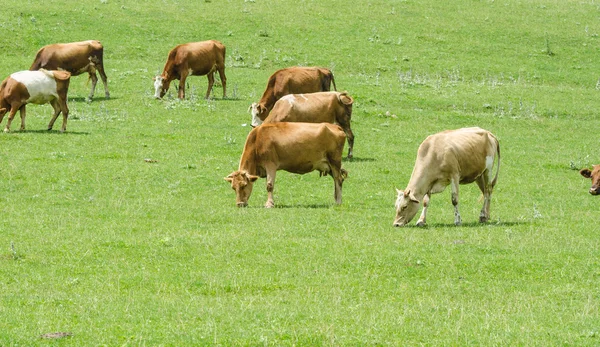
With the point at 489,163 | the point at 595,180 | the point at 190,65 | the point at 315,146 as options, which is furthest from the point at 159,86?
the point at 489,163

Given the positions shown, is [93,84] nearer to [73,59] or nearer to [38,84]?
[73,59]

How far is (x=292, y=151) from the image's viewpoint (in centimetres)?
2202

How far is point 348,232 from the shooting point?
18.6 metres

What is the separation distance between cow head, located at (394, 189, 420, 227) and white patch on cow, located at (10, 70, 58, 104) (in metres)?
14.2

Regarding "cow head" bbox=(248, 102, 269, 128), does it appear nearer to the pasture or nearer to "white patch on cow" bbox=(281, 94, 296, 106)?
the pasture

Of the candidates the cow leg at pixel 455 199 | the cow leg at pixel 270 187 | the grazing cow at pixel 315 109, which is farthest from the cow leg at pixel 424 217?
the grazing cow at pixel 315 109

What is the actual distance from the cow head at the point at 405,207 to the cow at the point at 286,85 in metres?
12.0

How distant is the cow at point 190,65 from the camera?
37156mm

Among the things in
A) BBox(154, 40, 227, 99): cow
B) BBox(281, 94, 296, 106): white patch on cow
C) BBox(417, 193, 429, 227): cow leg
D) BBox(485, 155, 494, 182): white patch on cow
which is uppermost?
BBox(485, 155, 494, 182): white patch on cow

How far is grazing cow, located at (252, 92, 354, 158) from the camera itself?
27.1 meters

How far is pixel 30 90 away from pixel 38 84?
329mm

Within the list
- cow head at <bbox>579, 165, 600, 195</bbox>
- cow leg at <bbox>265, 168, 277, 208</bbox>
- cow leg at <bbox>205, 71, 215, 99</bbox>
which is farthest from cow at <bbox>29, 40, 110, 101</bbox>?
cow head at <bbox>579, 165, 600, 195</bbox>

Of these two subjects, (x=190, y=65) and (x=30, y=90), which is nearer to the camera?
(x=30, y=90)

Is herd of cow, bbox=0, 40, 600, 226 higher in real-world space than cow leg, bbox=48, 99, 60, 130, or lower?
higher
